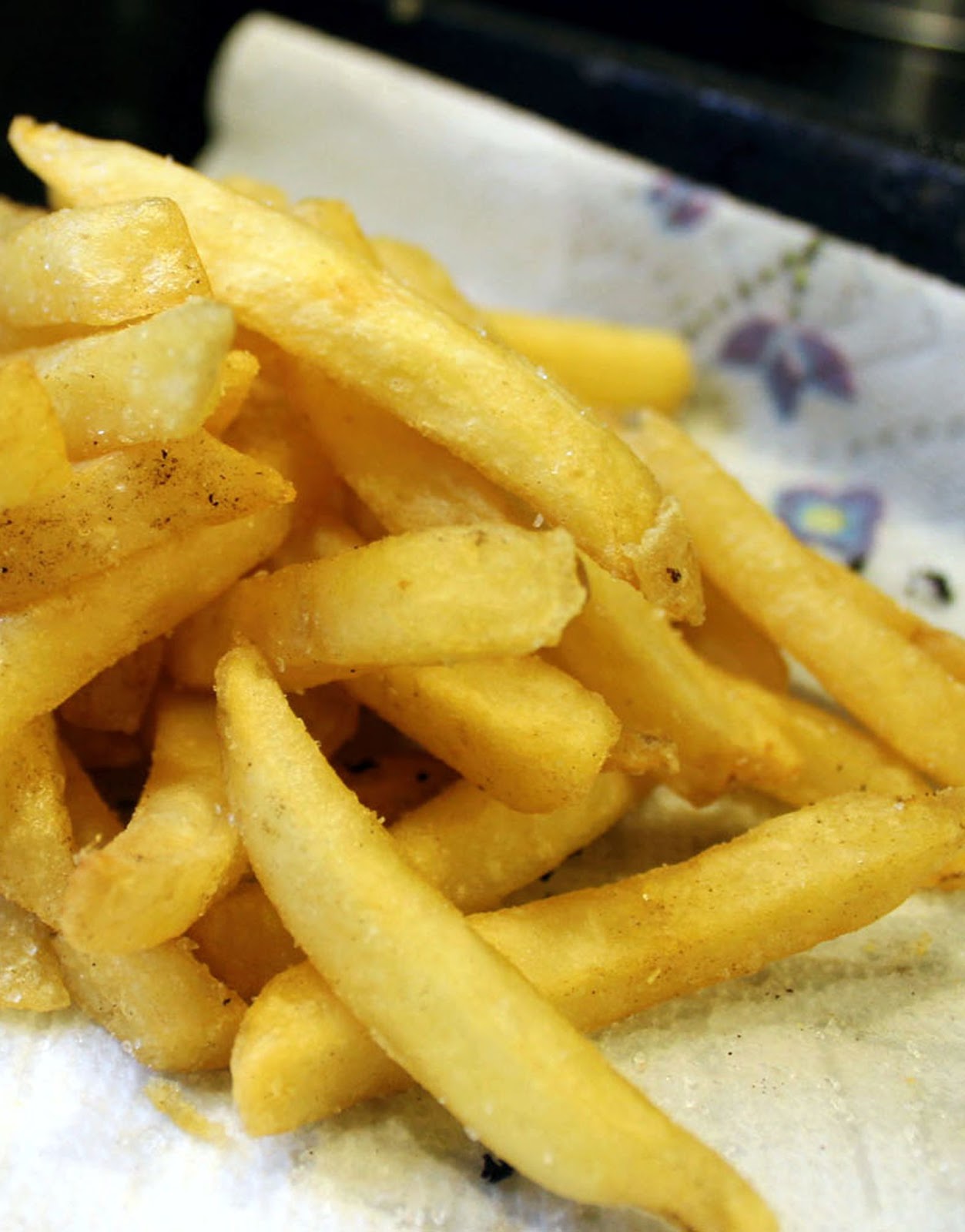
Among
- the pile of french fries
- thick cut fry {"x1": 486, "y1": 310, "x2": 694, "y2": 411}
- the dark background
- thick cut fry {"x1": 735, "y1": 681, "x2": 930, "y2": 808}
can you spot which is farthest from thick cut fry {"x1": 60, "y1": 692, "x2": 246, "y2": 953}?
the dark background

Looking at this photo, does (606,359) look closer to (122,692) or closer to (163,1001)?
(122,692)

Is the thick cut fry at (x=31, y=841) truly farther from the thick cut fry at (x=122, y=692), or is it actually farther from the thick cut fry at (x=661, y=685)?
the thick cut fry at (x=661, y=685)

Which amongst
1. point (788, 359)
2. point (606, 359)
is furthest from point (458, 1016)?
point (788, 359)

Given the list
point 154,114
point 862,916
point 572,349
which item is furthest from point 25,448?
point 154,114

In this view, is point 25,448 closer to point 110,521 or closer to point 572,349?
point 110,521

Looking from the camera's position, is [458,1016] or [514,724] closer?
[458,1016]

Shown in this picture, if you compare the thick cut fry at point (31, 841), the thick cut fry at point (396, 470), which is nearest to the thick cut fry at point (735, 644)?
the thick cut fry at point (396, 470)

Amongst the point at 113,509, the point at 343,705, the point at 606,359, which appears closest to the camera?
the point at 113,509
